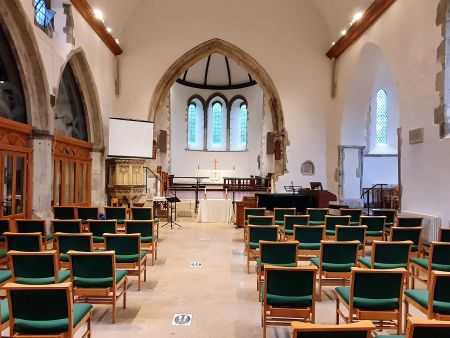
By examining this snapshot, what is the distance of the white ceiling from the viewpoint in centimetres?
1003

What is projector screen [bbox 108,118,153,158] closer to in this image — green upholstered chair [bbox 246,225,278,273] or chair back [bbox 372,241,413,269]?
green upholstered chair [bbox 246,225,278,273]

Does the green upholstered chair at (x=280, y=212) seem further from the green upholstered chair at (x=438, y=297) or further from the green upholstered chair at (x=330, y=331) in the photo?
the green upholstered chair at (x=330, y=331)

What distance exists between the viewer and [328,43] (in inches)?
492

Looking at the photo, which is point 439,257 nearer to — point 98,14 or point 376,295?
point 376,295

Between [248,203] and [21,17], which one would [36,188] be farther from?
[248,203]

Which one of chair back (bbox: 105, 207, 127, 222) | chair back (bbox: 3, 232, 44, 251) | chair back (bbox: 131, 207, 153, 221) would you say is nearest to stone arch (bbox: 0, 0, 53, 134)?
chair back (bbox: 105, 207, 127, 222)

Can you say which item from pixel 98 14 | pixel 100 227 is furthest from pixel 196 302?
pixel 98 14

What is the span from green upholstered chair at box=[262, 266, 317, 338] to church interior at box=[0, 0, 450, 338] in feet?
0.04

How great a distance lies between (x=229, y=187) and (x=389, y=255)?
479 inches

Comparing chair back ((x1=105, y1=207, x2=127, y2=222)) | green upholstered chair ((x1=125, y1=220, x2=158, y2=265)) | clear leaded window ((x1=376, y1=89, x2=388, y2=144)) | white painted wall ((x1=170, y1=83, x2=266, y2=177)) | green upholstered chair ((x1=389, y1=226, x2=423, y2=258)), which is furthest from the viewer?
white painted wall ((x1=170, y1=83, x2=266, y2=177))

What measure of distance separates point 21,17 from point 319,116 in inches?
358

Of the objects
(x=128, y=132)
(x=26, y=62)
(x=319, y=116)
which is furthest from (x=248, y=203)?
(x=26, y=62)

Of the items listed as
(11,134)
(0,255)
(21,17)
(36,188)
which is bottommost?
(0,255)

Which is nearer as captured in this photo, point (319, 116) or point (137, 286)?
point (137, 286)
